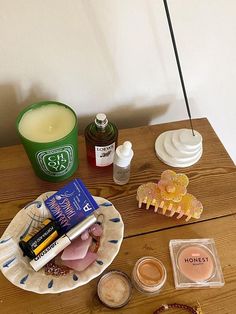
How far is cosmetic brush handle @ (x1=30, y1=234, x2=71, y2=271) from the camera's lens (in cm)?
52

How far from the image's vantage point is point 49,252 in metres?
0.52

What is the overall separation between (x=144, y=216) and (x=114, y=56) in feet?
1.04

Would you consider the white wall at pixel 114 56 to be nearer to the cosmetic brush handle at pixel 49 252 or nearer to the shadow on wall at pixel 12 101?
the shadow on wall at pixel 12 101

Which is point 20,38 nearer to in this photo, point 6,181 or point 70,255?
point 6,181

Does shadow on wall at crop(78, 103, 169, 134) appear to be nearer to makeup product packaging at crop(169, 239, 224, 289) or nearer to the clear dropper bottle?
the clear dropper bottle

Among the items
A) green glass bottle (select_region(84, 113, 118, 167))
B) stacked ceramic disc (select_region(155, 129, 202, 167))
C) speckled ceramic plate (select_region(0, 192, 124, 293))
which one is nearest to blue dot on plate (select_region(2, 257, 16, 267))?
speckled ceramic plate (select_region(0, 192, 124, 293))

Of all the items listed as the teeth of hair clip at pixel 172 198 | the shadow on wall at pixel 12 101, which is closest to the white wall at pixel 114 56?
the shadow on wall at pixel 12 101

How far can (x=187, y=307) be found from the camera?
524mm

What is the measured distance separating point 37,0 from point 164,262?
48 cm

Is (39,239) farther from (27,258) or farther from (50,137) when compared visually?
(50,137)

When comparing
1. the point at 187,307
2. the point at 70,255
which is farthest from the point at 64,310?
the point at 187,307

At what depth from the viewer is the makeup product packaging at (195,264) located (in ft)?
1.80

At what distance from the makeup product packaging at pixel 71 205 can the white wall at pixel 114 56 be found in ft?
0.78

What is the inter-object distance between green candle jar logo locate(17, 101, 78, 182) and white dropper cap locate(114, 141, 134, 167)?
83 mm
